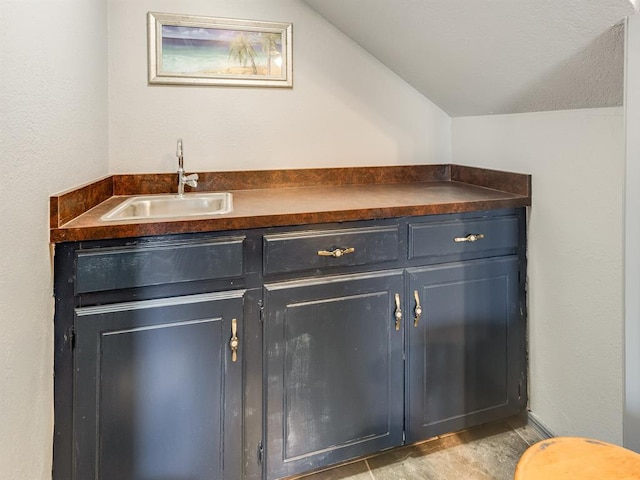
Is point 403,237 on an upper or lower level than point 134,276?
upper

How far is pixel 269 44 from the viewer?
2.02 metres

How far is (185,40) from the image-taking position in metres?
1.89

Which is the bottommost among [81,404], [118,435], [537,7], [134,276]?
[118,435]

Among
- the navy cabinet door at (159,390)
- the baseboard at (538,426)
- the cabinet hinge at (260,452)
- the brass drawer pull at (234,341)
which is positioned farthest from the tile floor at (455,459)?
the brass drawer pull at (234,341)

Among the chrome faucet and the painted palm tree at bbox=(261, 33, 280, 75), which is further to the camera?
the painted palm tree at bbox=(261, 33, 280, 75)

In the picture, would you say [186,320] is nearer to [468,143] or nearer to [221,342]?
[221,342]

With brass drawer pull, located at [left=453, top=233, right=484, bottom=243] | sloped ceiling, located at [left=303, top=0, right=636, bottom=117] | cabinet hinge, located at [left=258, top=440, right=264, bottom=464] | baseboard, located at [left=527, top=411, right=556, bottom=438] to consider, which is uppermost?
sloped ceiling, located at [left=303, top=0, right=636, bottom=117]

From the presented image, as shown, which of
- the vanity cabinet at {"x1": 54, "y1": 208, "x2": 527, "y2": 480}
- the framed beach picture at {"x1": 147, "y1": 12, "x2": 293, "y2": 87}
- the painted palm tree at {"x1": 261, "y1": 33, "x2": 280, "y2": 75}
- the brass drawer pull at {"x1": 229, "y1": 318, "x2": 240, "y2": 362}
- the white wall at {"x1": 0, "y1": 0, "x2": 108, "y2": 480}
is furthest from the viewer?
the painted palm tree at {"x1": 261, "y1": 33, "x2": 280, "y2": 75}

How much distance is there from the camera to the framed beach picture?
1.86 metres

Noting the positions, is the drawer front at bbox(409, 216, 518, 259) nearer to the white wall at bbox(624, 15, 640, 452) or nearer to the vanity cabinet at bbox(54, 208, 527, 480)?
the vanity cabinet at bbox(54, 208, 527, 480)

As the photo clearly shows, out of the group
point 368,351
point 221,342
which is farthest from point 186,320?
point 368,351

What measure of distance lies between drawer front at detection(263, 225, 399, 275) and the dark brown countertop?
0.17 ft

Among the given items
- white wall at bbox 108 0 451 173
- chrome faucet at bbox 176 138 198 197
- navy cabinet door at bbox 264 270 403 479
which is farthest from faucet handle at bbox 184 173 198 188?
navy cabinet door at bbox 264 270 403 479

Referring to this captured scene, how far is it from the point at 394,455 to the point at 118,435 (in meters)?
1.05
